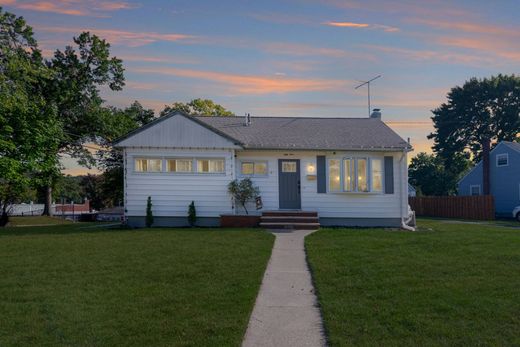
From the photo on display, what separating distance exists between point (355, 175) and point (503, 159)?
2238 centimetres

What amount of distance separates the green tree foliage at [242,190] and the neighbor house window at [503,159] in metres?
25.2

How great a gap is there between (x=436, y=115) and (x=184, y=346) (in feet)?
176

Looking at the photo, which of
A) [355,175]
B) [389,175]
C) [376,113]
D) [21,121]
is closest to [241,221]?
[355,175]

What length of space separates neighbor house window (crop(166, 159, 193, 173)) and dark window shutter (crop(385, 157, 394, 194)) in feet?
24.5

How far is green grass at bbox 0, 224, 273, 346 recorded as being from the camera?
5.02 metres

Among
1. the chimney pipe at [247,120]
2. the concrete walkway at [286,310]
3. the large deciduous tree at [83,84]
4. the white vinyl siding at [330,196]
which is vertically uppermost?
the large deciduous tree at [83,84]

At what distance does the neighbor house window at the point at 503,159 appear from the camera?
33.8 m

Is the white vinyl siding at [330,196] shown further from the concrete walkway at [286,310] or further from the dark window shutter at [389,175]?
the concrete walkway at [286,310]

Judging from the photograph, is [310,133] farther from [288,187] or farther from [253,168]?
[253,168]

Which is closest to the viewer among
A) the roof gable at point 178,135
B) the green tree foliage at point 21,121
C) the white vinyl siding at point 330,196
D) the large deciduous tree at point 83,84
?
the green tree foliage at point 21,121

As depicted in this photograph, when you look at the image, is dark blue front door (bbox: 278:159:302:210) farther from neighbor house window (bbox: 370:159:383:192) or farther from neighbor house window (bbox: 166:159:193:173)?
neighbor house window (bbox: 166:159:193:173)

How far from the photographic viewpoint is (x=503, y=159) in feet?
112

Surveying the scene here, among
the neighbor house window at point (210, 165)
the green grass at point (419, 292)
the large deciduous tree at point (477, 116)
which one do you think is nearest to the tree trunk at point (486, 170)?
the large deciduous tree at point (477, 116)

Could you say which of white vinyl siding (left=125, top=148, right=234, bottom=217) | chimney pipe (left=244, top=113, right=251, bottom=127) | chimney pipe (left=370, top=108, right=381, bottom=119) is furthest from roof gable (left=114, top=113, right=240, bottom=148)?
chimney pipe (left=370, top=108, right=381, bottom=119)
